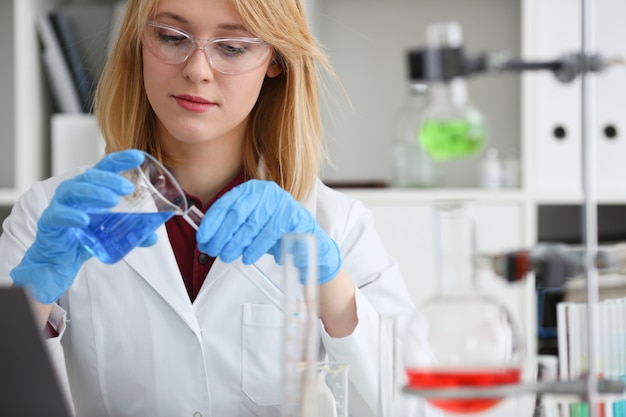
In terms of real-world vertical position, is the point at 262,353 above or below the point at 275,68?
below

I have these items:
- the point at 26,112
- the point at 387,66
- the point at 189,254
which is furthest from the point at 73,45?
the point at 189,254

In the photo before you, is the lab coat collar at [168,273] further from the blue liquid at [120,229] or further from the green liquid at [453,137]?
the green liquid at [453,137]

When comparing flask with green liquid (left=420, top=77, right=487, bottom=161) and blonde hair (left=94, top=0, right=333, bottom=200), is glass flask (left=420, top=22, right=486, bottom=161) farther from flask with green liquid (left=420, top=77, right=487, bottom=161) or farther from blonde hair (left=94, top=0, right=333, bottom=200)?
blonde hair (left=94, top=0, right=333, bottom=200)

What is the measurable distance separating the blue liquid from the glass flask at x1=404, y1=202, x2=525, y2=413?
0.46m

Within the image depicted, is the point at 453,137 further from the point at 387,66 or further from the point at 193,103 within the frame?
the point at 387,66

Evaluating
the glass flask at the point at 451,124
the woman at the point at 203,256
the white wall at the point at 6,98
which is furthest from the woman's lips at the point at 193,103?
the white wall at the point at 6,98

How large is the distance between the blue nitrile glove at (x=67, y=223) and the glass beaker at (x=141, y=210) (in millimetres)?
16

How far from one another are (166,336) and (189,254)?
0.63 feet

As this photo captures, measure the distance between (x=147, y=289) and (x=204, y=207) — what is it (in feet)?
0.69

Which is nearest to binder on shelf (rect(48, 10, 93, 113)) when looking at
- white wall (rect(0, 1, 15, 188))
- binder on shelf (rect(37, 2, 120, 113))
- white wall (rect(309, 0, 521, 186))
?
binder on shelf (rect(37, 2, 120, 113))

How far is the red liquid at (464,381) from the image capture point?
72 cm

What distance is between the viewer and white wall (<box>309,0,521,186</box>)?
295 centimetres

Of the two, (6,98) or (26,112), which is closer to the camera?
(26,112)

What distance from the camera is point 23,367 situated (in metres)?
0.82
